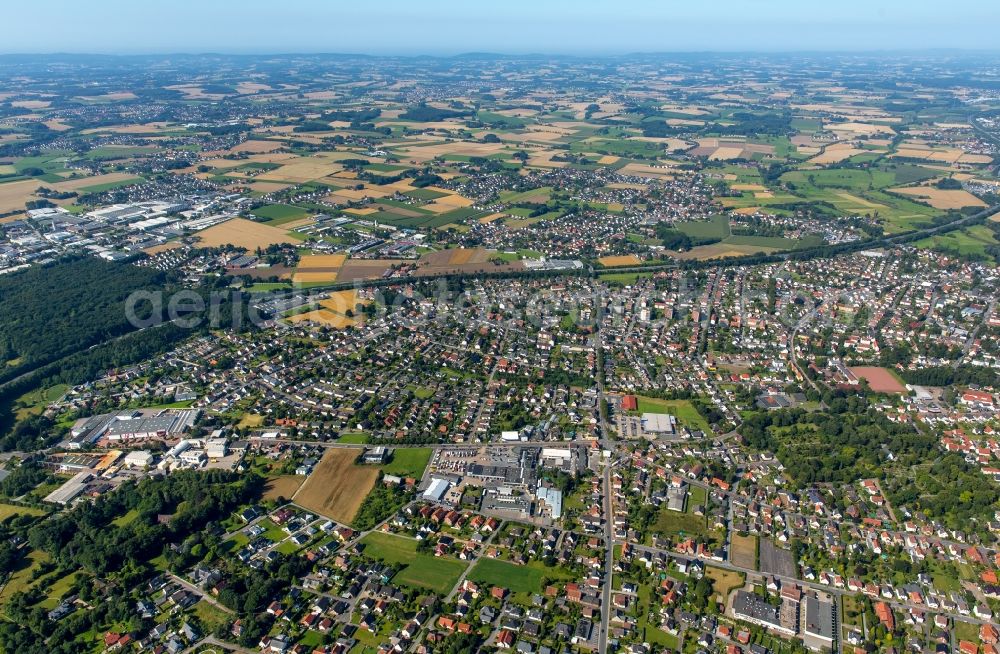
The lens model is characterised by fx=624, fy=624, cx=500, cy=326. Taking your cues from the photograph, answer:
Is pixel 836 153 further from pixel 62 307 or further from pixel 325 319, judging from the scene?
pixel 62 307

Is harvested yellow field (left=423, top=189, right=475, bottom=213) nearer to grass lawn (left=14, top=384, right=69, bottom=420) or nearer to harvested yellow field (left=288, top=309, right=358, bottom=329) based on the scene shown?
harvested yellow field (left=288, top=309, right=358, bottom=329)

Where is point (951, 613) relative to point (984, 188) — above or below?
below

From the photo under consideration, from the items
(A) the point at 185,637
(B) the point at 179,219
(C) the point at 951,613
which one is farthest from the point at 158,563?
(B) the point at 179,219

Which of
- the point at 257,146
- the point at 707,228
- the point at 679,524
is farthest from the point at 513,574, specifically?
the point at 257,146

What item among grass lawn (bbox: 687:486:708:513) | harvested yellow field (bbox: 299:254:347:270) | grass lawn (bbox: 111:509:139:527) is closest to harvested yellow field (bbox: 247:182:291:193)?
harvested yellow field (bbox: 299:254:347:270)

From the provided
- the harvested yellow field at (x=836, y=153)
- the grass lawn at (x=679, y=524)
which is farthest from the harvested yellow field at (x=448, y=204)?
the harvested yellow field at (x=836, y=153)

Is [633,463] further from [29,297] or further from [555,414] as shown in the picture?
[29,297]
